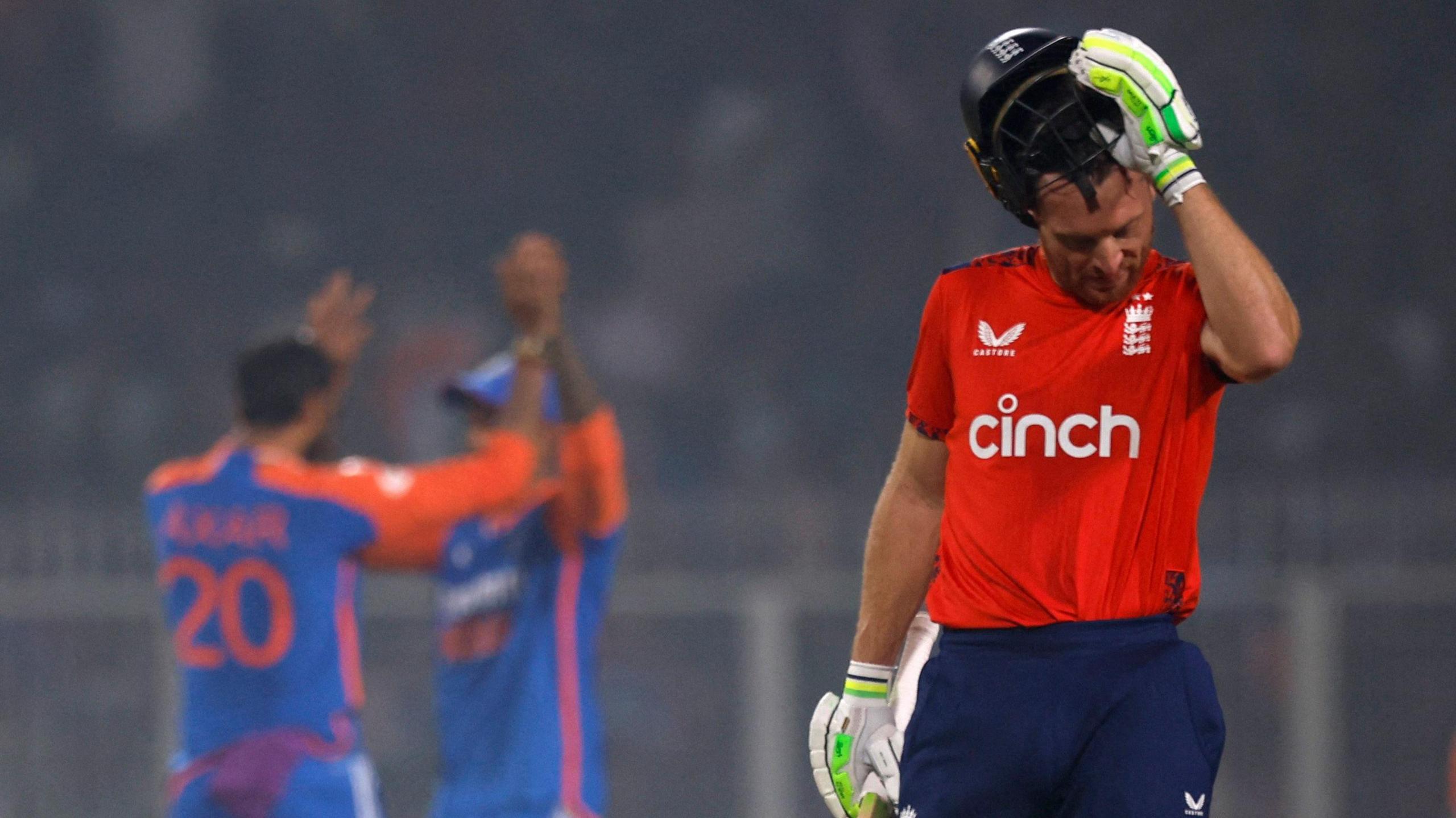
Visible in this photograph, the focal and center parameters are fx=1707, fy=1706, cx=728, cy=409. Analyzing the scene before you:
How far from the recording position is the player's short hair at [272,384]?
4277mm

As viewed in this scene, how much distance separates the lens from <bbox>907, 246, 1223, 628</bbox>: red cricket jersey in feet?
7.18

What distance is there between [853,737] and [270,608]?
1979 millimetres

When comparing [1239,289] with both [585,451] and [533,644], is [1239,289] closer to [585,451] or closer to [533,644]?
[585,451]

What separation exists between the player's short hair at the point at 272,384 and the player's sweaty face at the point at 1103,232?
8.42ft

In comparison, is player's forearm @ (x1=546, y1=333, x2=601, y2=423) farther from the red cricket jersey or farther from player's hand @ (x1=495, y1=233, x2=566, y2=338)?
the red cricket jersey

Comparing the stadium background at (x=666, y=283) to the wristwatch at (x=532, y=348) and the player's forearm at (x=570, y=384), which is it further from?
the wristwatch at (x=532, y=348)

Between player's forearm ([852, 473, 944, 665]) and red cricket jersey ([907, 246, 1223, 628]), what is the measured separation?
0.46 feet

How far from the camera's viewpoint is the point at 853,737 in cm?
252

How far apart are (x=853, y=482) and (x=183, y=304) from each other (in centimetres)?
468

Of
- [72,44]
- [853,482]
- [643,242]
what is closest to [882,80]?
[643,242]

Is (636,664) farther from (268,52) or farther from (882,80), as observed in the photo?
(268,52)

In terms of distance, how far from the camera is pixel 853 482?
9703 mm

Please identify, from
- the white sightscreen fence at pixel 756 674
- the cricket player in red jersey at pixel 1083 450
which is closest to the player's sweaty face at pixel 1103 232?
the cricket player in red jersey at pixel 1083 450

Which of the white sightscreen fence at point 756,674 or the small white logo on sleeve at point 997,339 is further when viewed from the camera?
the white sightscreen fence at point 756,674
